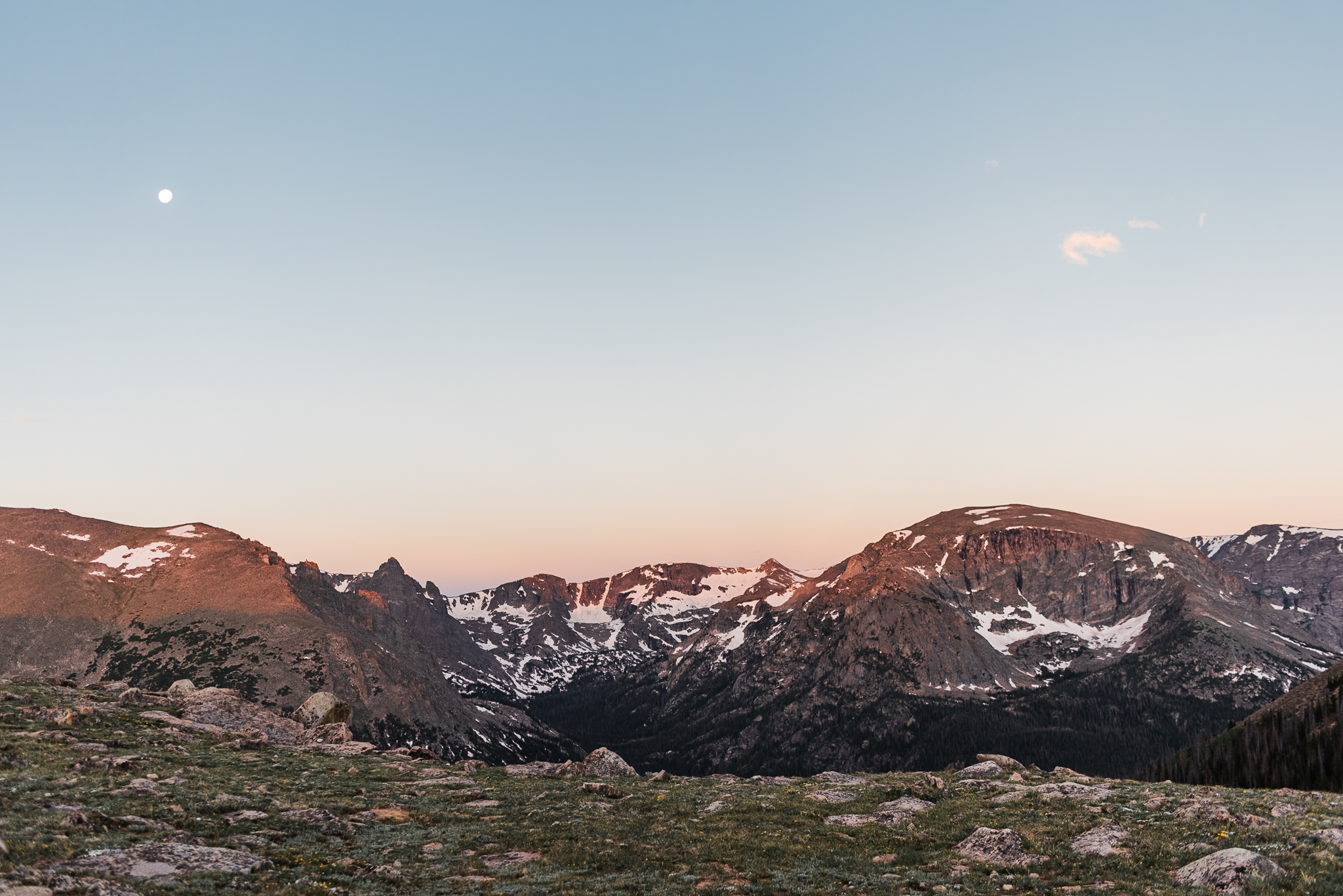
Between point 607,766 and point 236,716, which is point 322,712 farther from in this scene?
point 607,766

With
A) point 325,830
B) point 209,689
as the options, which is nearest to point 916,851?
point 325,830

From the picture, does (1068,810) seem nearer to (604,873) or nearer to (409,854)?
(604,873)

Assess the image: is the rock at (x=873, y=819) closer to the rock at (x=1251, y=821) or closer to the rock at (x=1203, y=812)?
the rock at (x=1203, y=812)

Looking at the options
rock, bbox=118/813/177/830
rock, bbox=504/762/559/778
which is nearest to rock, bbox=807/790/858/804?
rock, bbox=504/762/559/778

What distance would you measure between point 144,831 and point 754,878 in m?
22.3

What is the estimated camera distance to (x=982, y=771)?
46.8 m

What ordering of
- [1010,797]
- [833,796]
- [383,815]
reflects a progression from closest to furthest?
[383,815] < [1010,797] < [833,796]

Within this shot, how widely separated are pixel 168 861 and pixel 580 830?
15.2 m

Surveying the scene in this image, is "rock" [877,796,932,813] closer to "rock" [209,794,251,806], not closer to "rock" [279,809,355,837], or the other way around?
"rock" [279,809,355,837]

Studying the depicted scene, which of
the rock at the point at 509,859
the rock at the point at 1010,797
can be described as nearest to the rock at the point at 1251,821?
the rock at the point at 1010,797

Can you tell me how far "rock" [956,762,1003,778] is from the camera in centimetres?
4547

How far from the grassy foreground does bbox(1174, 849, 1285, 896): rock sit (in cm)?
45

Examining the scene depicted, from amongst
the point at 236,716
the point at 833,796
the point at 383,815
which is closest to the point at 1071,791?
the point at 833,796

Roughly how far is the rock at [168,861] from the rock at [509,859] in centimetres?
746
